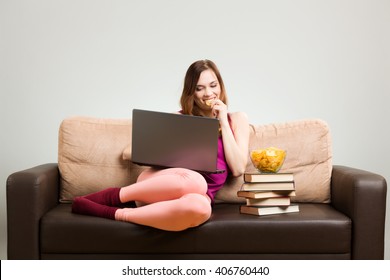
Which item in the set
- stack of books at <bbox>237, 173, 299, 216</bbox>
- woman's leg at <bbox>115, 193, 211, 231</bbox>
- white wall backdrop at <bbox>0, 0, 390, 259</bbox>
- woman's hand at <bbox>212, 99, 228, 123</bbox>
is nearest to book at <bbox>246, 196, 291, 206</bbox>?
stack of books at <bbox>237, 173, 299, 216</bbox>

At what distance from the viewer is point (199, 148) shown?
8.29 feet

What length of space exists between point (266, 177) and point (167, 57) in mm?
1368

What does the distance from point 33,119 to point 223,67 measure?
4.12ft

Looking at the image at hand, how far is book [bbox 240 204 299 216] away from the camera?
2.55 meters

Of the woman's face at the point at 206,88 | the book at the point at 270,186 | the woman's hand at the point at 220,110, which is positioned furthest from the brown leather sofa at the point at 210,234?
the woman's face at the point at 206,88

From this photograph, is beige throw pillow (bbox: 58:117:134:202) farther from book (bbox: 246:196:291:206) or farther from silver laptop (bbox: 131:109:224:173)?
book (bbox: 246:196:291:206)

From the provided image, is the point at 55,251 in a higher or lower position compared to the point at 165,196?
lower

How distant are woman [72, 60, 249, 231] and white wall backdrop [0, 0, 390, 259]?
0.76 m

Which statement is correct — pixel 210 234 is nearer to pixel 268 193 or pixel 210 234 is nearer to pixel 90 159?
pixel 268 193

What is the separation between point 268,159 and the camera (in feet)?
8.64

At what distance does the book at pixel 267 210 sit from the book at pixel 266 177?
120 mm

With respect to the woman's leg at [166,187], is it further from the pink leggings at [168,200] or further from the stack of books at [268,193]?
the stack of books at [268,193]
